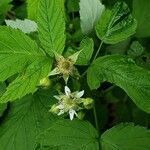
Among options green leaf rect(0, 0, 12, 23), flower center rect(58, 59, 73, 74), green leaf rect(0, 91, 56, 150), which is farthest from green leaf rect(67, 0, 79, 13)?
flower center rect(58, 59, 73, 74)

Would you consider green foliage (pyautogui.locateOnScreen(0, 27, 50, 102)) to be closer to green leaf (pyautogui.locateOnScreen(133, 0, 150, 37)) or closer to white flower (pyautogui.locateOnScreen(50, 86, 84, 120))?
white flower (pyautogui.locateOnScreen(50, 86, 84, 120))

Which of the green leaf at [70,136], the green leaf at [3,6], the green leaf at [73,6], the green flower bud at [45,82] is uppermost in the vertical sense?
the green flower bud at [45,82]

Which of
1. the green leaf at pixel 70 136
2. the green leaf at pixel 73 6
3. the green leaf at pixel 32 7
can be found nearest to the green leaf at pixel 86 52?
the green leaf at pixel 70 136

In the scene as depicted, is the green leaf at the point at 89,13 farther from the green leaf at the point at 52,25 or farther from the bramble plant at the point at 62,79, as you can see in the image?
the green leaf at the point at 52,25

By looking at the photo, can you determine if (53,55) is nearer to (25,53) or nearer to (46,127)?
(25,53)

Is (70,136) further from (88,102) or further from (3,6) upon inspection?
(3,6)

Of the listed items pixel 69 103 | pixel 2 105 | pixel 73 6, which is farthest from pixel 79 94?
pixel 73 6
